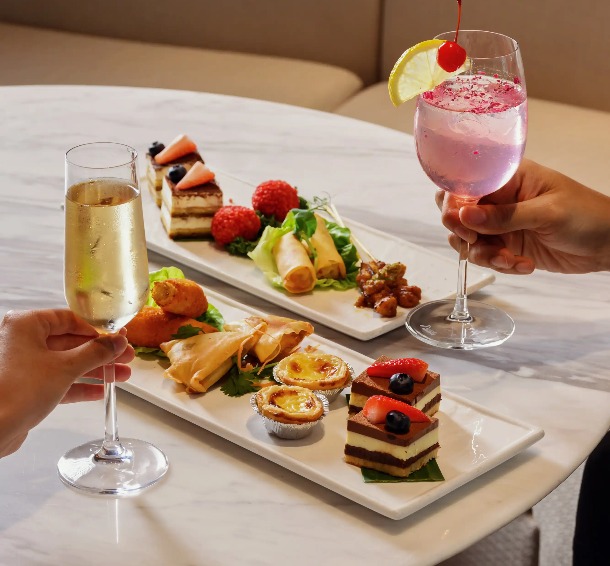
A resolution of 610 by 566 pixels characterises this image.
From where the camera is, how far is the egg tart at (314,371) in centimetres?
147

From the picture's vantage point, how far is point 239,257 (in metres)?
1.98

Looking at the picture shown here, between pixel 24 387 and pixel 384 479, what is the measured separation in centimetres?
46

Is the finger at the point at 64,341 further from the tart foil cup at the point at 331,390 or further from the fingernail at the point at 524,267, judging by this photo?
the fingernail at the point at 524,267

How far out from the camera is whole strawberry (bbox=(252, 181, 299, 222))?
2049 millimetres

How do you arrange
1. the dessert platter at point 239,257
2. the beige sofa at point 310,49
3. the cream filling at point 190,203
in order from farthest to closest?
1. the beige sofa at point 310,49
2. the cream filling at point 190,203
3. the dessert platter at point 239,257

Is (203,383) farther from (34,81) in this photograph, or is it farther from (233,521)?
(34,81)

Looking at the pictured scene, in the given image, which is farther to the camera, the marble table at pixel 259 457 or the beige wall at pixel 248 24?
the beige wall at pixel 248 24

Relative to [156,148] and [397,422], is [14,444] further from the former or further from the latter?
[156,148]

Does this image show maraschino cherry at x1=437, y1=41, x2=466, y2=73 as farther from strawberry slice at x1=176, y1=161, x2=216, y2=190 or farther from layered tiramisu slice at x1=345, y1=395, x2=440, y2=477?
strawberry slice at x1=176, y1=161, x2=216, y2=190

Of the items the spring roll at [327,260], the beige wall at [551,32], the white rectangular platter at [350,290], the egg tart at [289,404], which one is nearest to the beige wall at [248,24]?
the beige wall at [551,32]

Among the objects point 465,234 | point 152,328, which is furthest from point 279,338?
point 465,234

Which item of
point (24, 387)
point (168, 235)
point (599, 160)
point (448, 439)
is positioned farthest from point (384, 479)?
point (599, 160)

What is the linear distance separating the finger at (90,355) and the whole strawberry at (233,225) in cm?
75

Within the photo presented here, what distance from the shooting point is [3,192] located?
2158 millimetres
